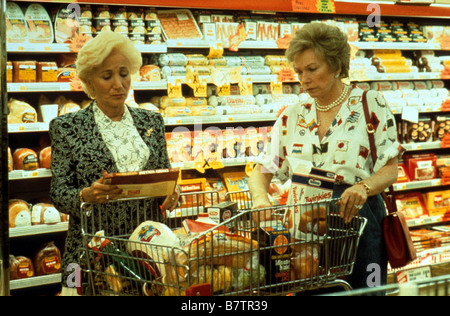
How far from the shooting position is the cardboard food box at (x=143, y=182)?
1.63 metres

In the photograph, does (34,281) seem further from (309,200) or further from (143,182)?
(309,200)

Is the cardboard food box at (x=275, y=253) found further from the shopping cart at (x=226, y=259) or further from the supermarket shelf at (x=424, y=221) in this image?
the supermarket shelf at (x=424, y=221)

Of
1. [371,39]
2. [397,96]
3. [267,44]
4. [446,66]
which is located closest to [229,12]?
[267,44]

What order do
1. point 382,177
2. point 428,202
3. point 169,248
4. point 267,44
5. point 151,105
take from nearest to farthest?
point 169,248 < point 382,177 < point 151,105 < point 267,44 < point 428,202

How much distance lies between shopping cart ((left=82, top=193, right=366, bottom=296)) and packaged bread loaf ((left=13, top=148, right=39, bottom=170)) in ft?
6.49

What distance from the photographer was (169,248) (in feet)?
4.88

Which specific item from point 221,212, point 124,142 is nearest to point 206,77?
point 124,142

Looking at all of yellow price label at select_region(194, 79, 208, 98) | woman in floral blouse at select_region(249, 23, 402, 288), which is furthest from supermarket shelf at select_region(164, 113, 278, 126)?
woman in floral blouse at select_region(249, 23, 402, 288)

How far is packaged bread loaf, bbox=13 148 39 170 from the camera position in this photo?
3516 mm

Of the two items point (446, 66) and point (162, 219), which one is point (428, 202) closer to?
point (446, 66)

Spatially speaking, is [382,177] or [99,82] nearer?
[382,177]

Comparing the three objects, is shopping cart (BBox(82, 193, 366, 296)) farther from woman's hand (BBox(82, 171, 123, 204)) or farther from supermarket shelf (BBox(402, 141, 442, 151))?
supermarket shelf (BBox(402, 141, 442, 151))

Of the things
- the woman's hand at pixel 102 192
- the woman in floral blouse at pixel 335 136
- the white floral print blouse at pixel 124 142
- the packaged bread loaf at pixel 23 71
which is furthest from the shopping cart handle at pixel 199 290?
the packaged bread loaf at pixel 23 71

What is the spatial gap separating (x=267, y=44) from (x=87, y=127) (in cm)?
243
